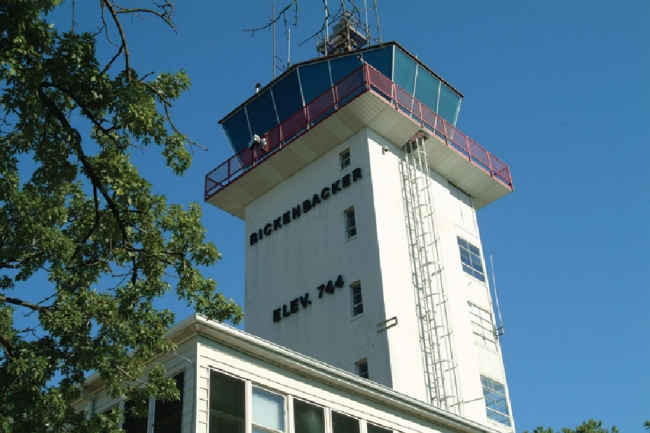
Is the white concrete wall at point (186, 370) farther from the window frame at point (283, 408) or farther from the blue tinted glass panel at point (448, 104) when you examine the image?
the blue tinted glass panel at point (448, 104)

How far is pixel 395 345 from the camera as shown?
109 feet

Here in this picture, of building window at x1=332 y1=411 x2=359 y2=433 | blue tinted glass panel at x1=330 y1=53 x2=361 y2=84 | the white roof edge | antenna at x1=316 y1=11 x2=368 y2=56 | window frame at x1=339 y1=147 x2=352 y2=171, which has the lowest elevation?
building window at x1=332 y1=411 x2=359 y2=433

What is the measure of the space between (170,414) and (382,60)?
2550 centimetres

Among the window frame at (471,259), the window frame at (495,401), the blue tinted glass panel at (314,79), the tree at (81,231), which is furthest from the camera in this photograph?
the blue tinted glass panel at (314,79)

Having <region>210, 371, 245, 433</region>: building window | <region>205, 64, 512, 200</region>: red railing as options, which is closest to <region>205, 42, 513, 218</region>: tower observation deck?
<region>205, 64, 512, 200</region>: red railing

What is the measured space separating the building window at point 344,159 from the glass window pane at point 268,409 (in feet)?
62.8

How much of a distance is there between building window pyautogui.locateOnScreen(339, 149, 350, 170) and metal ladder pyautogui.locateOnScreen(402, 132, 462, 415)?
2.67 m

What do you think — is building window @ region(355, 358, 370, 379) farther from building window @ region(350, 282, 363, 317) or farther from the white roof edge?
the white roof edge

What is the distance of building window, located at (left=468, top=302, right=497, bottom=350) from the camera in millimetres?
38188

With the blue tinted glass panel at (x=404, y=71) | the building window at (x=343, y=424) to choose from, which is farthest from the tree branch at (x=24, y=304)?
the blue tinted glass panel at (x=404, y=71)

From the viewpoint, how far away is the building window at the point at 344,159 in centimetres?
3931

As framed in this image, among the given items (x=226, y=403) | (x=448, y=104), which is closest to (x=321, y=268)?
(x=448, y=104)

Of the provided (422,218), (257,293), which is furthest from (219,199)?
(422,218)

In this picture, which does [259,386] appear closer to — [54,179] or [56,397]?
[56,397]
